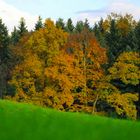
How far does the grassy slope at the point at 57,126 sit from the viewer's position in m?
2.49

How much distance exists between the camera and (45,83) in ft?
183

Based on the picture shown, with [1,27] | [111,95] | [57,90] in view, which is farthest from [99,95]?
[1,27]

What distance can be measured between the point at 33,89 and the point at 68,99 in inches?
147

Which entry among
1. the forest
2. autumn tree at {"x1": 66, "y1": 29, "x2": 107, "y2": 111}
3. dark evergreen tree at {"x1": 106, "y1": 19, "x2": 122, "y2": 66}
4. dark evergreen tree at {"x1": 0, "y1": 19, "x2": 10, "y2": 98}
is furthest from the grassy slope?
dark evergreen tree at {"x1": 0, "y1": 19, "x2": 10, "y2": 98}

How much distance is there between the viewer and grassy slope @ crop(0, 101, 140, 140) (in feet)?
8.16

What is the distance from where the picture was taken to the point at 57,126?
8.63 ft

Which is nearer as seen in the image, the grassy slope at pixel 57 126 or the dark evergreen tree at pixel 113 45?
the grassy slope at pixel 57 126

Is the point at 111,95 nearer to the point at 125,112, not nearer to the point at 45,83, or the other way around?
the point at 125,112

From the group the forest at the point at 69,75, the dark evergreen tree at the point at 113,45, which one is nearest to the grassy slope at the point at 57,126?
the forest at the point at 69,75

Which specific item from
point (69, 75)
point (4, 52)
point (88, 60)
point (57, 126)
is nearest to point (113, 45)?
point (88, 60)

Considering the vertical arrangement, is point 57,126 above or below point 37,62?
below

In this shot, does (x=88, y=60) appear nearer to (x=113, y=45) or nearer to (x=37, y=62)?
(x=37, y=62)

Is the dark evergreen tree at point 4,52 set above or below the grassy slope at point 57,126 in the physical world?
above

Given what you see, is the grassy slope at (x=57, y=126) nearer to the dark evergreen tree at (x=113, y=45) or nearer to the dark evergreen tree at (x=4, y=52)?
the dark evergreen tree at (x=113, y=45)
